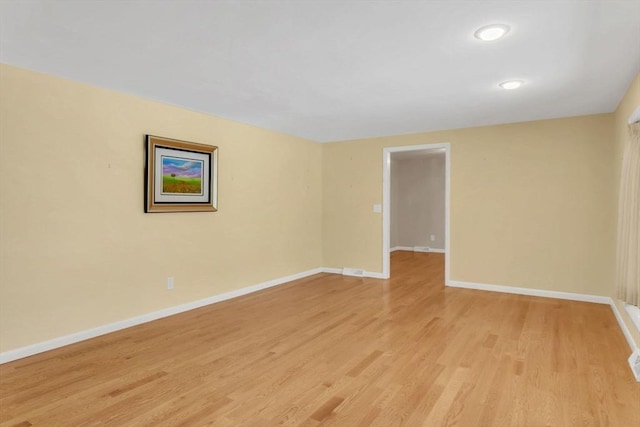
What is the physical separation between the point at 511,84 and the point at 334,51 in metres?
1.78

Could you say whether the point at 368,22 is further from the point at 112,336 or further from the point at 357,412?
the point at 112,336

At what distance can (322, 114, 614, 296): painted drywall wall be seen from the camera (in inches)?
175

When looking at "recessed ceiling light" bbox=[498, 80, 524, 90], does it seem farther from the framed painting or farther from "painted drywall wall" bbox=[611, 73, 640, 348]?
the framed painting

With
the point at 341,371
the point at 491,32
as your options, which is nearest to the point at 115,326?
the point at 341,371

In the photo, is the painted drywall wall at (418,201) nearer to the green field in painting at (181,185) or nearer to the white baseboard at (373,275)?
the white baseboard at (373,275)

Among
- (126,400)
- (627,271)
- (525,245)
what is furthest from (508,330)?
(126,400)

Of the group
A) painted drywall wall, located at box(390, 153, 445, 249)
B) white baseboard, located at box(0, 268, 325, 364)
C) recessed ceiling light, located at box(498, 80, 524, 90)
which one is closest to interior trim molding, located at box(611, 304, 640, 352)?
recessed ceiling light, located at box(498, 80, 524, 90)

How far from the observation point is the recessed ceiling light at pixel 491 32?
7.29 feet

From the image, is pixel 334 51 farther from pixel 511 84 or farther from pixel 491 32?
pixel 511 84

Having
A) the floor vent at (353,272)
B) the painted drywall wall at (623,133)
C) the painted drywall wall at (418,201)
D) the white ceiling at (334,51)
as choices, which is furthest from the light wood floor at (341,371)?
the painted drywall wall at (418,201)

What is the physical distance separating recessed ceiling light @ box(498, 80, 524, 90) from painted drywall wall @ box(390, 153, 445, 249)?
17.7 feet

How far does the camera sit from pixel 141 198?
372cm

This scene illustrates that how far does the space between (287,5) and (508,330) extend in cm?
337

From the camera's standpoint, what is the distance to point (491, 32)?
90.1 inches
